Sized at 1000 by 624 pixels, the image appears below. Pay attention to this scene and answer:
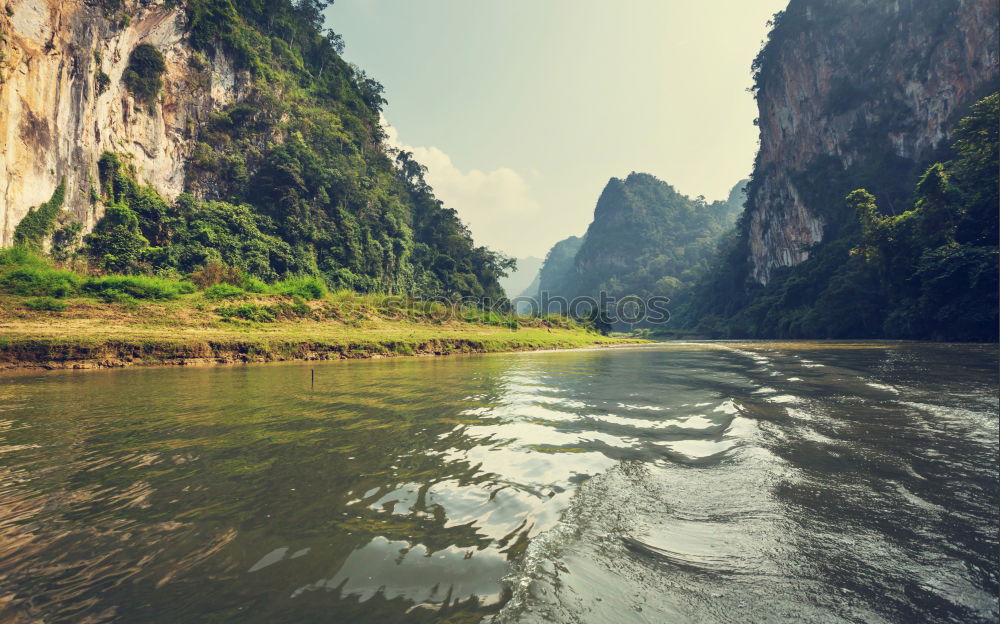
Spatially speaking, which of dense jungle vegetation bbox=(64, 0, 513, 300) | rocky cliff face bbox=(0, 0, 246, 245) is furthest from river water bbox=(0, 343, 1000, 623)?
dense jungle vegetation bbox=(64, 0, 513, 300)

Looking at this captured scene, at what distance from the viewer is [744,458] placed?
4324 mm

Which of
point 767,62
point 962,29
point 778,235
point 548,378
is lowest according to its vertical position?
point 548,378

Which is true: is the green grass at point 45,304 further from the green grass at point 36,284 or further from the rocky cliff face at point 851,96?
the rocky cliff face at point 851,96

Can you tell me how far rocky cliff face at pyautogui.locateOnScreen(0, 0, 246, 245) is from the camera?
84.2 ft

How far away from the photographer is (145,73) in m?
37.8

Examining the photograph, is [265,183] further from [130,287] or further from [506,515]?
[506,515]

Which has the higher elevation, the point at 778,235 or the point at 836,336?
the point at 778,235

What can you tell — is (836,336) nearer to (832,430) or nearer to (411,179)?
(832,430)

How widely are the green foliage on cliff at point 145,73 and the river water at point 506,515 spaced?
155 ft

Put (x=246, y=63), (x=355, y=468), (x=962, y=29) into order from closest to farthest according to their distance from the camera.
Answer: (x=355, y=468) → (x=962, y=29) → (x=246, y=63)

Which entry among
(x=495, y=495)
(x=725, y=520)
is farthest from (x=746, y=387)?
(x=495, y=495)

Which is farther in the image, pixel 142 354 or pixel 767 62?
pixel 767 62

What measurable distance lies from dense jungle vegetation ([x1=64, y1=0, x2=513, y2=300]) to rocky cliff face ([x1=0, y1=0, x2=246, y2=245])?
128cm

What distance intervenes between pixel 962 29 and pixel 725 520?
234 feet
